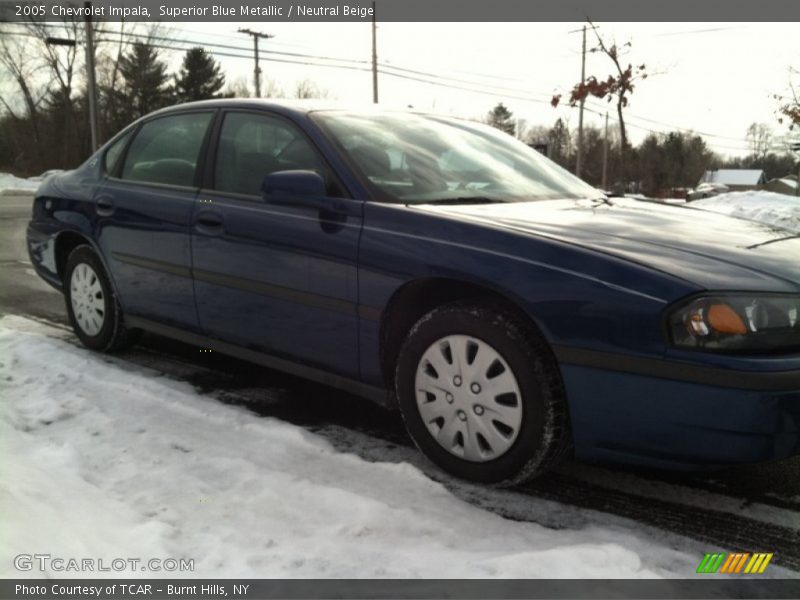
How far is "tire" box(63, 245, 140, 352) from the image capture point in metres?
4.44

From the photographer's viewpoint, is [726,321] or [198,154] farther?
[198,154]

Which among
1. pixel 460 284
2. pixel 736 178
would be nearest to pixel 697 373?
pixel 460 284

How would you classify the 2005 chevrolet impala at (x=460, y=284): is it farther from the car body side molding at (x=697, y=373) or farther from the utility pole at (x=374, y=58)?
the utility pole at (x=374, y=58)

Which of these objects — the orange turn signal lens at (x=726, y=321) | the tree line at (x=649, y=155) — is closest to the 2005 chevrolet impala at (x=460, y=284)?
the orange turn signal lens at (x=726, y=321)

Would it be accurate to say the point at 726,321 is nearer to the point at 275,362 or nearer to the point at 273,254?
the point at 273,254

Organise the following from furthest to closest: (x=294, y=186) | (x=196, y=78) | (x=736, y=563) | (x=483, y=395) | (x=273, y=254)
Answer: (x=196, y=78) → (x=273, y=254) → (x=294, y=186) → (x=483, y=395) → (x=736, y=563)

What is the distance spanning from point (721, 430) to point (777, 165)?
348ft

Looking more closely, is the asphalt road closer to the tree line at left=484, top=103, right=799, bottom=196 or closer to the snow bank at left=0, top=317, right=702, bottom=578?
the snow bank at left=0, top=317, right=702, bottom=578

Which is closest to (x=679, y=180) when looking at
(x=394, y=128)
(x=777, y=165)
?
(x=777, y=165)

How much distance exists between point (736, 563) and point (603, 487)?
62cm

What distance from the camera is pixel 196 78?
54062 mm

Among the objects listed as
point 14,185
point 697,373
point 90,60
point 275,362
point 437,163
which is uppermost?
point 90,60

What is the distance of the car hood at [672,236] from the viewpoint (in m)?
2.35

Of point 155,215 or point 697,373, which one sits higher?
point 155,215
